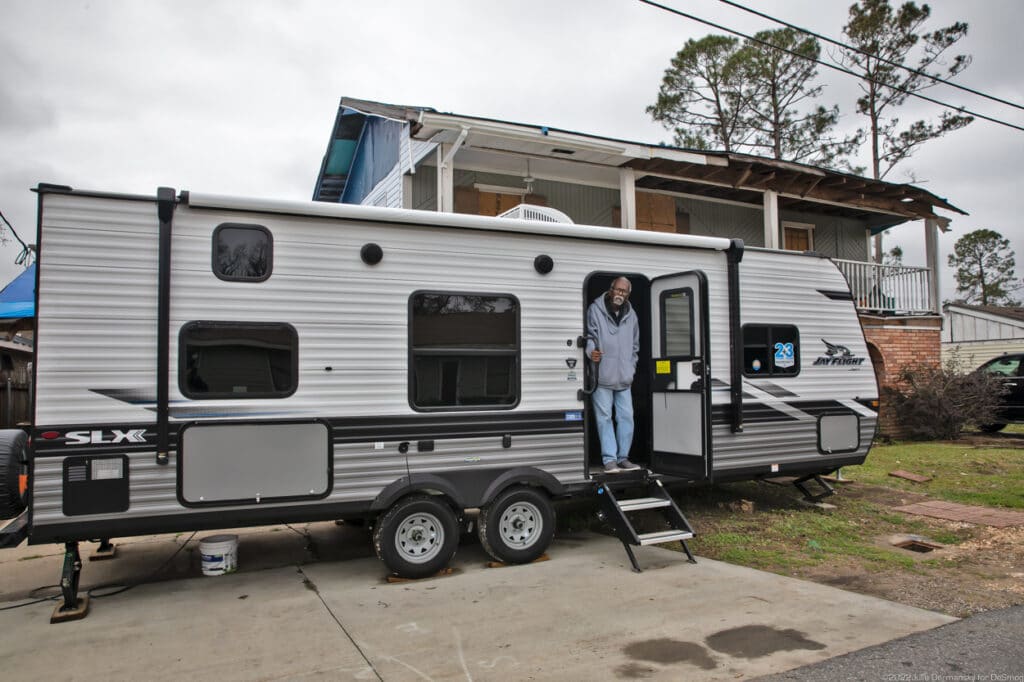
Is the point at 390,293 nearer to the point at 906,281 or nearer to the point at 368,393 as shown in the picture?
the point at 368,393

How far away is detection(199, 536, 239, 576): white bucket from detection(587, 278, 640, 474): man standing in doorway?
3197mm

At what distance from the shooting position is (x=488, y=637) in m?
4.46

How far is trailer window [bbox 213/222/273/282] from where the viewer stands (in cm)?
519

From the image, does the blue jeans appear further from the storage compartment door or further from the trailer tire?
the trailer tire

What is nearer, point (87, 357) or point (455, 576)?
point (87, 357)

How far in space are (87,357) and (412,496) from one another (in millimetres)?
2418

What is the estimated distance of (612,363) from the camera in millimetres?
6582

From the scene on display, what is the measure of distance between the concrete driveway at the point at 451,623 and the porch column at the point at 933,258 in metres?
11.7

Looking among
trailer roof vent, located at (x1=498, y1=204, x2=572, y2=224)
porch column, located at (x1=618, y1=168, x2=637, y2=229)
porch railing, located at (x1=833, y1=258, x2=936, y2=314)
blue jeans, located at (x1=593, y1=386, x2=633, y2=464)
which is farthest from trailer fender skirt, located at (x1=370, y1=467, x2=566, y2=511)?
porch railing, located at (x1=833, y1=258, x2=936, y2=314)

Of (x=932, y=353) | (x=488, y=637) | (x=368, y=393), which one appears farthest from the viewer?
(x=932, y=353)

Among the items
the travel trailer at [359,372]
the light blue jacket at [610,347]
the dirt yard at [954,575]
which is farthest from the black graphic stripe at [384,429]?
the dirt yard at [954,575]

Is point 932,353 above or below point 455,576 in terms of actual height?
above

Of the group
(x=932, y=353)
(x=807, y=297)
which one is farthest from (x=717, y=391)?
(x=932, y=353)

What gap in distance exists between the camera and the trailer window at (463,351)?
5730 mm
